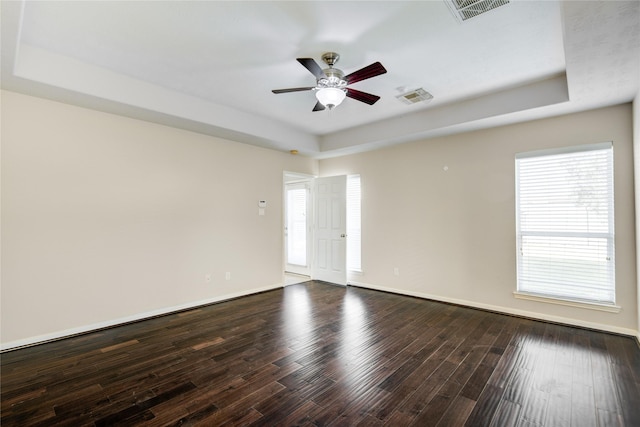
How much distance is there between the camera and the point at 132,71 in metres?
3.13

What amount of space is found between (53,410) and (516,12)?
14.5ft

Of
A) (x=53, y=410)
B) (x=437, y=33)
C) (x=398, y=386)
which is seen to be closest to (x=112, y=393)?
(x=53, y=410)

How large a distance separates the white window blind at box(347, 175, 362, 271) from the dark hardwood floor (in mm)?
1992

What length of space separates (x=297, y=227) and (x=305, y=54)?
184 inches

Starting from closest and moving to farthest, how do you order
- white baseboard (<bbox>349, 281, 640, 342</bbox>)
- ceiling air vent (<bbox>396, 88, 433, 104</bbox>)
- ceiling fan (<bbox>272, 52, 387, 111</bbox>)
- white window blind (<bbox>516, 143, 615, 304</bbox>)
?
1. ceiling fan (<bbox>272, 52, 387, 111</bbox>)
2. white baseboard (<bbox>349, 281, 640, 342</bbox>)
3. white window blind (<bbox>516, 143, 615, 304</bbox>)
4. ceiling air vent (<bbox>396, 88, 433, 104</bbox>)

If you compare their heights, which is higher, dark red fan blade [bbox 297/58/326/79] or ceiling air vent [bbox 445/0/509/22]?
ceiling air vent [bbox 445/0/509/22]

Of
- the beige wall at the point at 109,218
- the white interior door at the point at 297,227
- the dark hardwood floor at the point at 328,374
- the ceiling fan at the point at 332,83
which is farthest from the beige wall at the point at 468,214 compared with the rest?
the beige wall at the point at 109,218

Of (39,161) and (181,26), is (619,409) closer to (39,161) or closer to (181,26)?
(181,26)

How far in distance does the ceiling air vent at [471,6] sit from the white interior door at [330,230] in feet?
11.8

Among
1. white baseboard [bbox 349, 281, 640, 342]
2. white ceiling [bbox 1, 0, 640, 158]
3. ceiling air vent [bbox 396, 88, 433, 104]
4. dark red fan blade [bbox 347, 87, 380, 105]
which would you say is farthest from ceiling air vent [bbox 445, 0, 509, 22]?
white baseboard [bbox 349, 281, 640, 342]

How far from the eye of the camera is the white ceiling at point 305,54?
7.17 feet

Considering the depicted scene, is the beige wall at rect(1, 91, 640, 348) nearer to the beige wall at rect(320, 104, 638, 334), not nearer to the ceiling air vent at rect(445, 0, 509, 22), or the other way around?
the beige wall at rect(320, 104, 638, 334)

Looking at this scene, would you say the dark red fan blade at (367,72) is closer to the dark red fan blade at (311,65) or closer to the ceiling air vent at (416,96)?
the dark red fan blade at (311,65)

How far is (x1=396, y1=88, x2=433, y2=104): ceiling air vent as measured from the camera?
3.62 m
